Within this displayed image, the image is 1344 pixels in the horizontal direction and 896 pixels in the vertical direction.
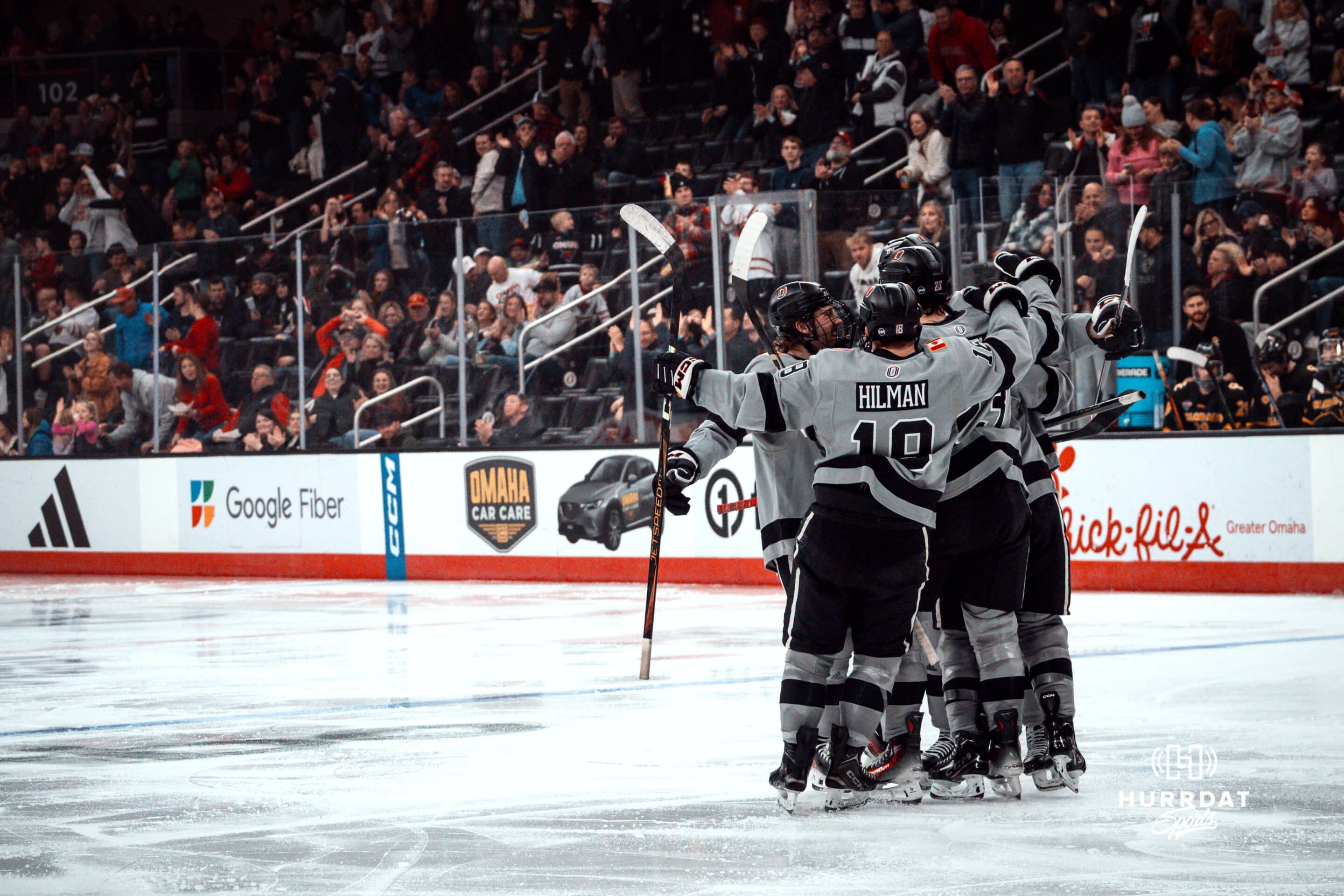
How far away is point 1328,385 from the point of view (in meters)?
10.3

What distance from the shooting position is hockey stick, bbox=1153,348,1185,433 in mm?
10680

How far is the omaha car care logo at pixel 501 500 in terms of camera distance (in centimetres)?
1315

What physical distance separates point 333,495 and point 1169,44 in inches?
284

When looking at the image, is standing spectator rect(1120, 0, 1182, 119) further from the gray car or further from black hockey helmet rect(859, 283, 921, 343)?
black hockey helmet rect(859, 283, 921, 343)

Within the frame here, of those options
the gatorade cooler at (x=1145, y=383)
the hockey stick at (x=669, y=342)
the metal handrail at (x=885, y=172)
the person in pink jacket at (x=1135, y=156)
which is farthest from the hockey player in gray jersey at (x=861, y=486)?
the metal handrail at (x=885, y=172)

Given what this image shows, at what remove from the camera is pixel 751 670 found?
7777 mm

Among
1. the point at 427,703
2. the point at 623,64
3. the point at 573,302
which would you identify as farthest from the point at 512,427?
the point at 427,703

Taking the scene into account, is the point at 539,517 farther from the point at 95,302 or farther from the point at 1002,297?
the point at 1002,297

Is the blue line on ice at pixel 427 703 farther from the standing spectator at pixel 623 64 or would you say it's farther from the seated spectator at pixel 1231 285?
the standing spectator at pixel 623 64

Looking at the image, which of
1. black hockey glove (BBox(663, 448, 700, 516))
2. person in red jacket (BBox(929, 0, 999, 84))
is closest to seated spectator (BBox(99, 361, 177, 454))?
person in red jacket (BBox(929, 0, 999, 84))

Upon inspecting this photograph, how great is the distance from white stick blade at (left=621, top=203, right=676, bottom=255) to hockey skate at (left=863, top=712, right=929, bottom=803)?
2.76 m

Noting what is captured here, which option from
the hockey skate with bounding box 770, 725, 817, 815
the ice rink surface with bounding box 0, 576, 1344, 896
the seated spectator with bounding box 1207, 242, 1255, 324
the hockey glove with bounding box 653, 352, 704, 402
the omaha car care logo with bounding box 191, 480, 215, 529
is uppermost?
the seated spectator with bounding box 1207, 242, 1255, 324

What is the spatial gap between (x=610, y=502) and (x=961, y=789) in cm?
806

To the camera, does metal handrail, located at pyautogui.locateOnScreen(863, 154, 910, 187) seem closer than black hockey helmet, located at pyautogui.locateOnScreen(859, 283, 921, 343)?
No
